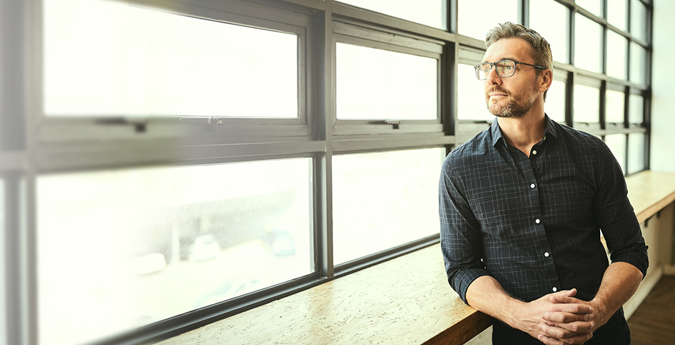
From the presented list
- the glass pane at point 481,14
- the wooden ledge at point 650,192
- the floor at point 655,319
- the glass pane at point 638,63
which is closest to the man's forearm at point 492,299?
the glass pane at point 481,14

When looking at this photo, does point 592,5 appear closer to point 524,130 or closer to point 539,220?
point 524,130

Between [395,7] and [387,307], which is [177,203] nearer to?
[387,307]

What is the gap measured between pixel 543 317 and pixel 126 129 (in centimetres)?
125

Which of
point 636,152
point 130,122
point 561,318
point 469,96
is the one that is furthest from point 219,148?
point 636,152

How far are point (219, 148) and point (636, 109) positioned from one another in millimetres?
5646

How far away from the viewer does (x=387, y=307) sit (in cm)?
156

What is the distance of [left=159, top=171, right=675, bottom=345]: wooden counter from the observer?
1330 mm

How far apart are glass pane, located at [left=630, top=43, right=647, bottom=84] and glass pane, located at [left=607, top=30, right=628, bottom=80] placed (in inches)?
10.5

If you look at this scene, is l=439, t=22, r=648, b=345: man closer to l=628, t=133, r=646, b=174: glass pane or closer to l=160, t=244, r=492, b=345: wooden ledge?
l=160, t=244, r=492, b=345: wooden ledge

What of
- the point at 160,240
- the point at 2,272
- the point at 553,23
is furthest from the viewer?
the point at 553,23

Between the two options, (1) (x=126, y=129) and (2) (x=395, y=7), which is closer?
(1) (x=126, y=129)

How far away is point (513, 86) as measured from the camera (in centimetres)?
156

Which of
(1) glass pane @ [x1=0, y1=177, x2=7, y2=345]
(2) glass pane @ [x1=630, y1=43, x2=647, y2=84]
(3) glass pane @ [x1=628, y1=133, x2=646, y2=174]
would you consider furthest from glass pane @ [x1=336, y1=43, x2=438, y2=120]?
(2) glass pane @ [x1=630, y1=43, x2=647, y2=84]

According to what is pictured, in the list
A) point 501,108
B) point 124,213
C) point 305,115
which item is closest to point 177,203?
point 124,213
